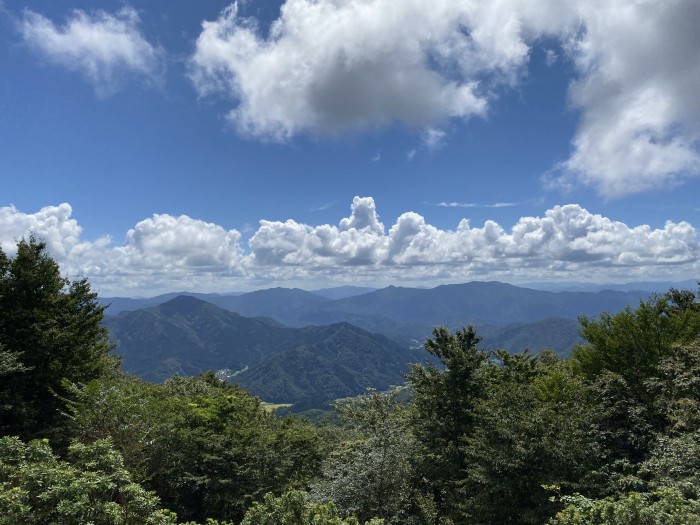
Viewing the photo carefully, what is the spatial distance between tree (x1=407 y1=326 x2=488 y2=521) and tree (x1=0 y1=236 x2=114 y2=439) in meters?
22.7

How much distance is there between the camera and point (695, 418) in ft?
58.6

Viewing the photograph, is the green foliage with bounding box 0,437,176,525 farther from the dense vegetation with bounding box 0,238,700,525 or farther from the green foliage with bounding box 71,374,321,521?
the green foliage with bounding box 71,374,321,521

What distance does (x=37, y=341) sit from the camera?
2436cm

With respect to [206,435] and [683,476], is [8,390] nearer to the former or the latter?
[206,435]

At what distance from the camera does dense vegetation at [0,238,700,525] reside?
1878 centimetres

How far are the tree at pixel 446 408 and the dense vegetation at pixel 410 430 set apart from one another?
10 cm

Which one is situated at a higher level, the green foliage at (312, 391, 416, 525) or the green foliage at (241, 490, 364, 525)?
the green foliage at (241, 490, 364, 525)

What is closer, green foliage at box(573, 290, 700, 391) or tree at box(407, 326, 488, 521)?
tree at box(407, 326, 488, 521)

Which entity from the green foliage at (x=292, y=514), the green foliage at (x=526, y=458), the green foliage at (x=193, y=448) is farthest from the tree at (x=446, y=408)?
the green foliage at (x=292, y=514)

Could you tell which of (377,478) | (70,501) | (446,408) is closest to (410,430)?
(446,408)

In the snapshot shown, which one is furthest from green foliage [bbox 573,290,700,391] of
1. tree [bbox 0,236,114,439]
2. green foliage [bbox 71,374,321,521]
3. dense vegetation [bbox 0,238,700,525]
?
tree [bbox 0,236,114,439]

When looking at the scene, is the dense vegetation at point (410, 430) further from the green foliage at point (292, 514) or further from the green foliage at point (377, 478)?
the green foliage at point (292, 514)

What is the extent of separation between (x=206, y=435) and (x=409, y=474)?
13.0 meters

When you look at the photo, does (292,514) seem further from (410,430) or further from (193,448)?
(410,430)
